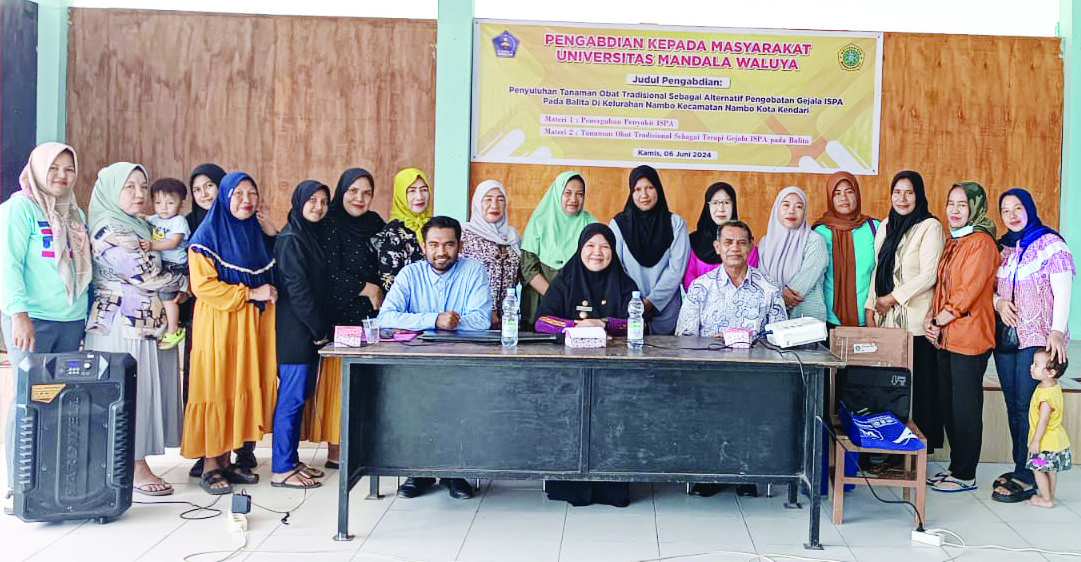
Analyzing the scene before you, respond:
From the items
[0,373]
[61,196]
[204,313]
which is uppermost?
Result: [61,196]

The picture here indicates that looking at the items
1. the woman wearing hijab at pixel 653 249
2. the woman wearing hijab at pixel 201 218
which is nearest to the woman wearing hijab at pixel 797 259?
the woman wearing hijab at pixel 653 249

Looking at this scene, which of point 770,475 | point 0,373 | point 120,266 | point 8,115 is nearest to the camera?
point 770,475

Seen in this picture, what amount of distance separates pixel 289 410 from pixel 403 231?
3.22ft

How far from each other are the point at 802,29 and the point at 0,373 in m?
5.28

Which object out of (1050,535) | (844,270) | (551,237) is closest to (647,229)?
(551,237)

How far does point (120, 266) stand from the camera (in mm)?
3773

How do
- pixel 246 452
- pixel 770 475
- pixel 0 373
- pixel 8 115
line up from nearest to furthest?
pixel 770 475, pixel 246 452, pixel 0 373, pixel 8 115

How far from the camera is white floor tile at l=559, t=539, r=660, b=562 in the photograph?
3201 millimetres

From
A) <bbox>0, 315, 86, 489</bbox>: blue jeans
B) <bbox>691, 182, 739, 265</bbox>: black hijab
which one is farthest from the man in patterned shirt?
<bbox>0, 315, 86, 489</bbox>: blue jeans

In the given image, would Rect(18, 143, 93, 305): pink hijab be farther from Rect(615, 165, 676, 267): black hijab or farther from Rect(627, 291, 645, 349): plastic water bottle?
Rect(615, 165, 676, 267): black hijab

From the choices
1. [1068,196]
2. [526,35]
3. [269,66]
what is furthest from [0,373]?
[1068,196]

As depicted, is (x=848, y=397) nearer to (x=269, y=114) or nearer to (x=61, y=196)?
(x=61, y=196)

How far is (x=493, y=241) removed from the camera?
14.8 ft

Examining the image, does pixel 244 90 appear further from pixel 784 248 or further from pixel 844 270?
pixel 844 270
